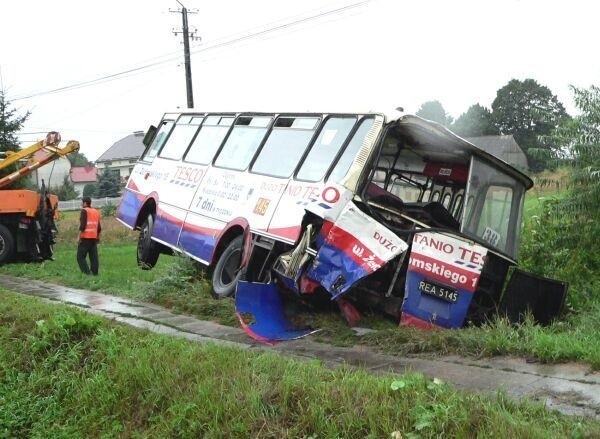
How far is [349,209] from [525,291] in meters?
2.16

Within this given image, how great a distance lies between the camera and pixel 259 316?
6.91m

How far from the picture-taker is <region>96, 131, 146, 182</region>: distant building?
75688 mm

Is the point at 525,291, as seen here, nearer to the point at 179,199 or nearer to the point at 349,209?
the point at 349,209

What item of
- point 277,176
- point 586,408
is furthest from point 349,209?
point 586,408

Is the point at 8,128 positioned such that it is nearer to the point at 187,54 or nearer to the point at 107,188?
the point at 187,54

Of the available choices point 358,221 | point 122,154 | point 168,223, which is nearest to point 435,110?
point 168,223

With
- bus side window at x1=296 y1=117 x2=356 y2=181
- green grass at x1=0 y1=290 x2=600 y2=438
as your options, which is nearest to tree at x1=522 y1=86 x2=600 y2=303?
bus side window at x1=296 y1=117 x2=356 y2=181

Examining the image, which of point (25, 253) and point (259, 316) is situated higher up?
point (259, 316)

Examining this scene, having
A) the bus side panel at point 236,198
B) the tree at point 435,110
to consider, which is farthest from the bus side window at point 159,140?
the tree at point 435,110

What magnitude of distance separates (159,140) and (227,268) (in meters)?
4.34

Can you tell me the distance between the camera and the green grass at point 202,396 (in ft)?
11.7

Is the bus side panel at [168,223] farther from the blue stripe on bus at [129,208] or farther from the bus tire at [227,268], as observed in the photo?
the bus tire at [227,268]

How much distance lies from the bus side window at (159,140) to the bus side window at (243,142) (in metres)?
2.49

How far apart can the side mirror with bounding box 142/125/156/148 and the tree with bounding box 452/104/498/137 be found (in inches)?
938
